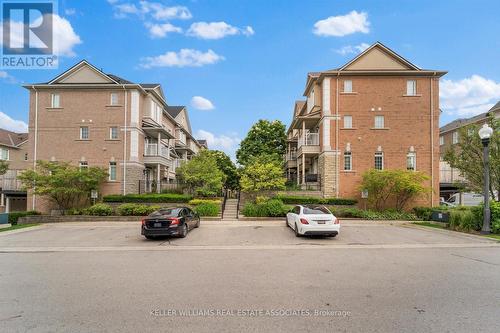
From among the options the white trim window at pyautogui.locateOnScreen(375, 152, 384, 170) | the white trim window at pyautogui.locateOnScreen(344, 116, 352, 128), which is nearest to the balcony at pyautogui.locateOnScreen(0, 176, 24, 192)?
the white trim window at pyautogui.locateOnScreen(344, 116, 352, 128)

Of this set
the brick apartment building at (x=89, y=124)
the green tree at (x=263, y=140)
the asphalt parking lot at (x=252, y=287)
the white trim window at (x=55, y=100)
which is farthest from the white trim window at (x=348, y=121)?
the white trim window at (x=55, y=100)

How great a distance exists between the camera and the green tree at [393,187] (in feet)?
69.3

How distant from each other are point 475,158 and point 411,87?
1044 cm

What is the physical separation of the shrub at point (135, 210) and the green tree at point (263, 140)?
19.4 metres

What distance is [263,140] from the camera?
39.0 meters

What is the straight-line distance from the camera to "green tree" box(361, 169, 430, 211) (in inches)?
832

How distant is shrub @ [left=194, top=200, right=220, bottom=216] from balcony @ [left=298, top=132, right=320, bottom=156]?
10046 millimetres

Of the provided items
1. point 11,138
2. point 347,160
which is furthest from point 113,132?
point 11,138

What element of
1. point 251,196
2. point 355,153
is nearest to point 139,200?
point 251,196

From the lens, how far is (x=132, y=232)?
15.2 meters

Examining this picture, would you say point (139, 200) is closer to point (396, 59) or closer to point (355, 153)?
point (355, 153)

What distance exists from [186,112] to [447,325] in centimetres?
4316

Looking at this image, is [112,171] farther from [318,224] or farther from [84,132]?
[318,224]

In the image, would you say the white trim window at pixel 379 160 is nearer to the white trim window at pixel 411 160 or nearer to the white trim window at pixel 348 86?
the white trim window at pixel 411 160
